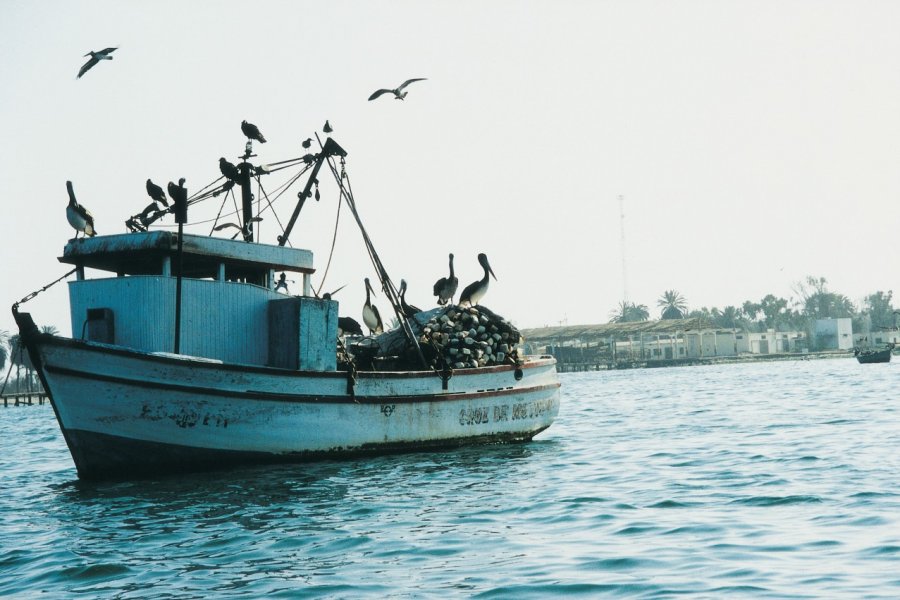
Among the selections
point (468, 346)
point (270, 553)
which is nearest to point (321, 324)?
point (468, 346)

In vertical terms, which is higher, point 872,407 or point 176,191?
point 176,191

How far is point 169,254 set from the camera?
→ 15055 millimetres

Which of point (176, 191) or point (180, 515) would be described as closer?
point (180, 515)

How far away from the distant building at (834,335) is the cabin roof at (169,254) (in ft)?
414

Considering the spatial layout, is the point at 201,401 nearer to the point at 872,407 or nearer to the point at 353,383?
the point at 353,383

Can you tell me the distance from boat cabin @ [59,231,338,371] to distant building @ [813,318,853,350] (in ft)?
414

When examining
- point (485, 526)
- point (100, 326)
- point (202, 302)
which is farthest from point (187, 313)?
point (485, 526)

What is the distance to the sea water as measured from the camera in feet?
25.9

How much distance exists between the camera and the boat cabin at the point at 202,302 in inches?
586

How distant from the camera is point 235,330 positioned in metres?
15.8

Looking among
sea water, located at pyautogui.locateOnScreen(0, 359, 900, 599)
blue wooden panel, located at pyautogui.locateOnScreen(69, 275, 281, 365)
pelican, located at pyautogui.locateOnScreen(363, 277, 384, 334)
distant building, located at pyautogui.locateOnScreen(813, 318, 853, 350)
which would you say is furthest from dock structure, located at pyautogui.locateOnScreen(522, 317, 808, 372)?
blue wooden panel, located at pyautogui.locateOnScreen(69, 275, 281, 365)

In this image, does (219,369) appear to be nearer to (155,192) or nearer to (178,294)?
(178,294)

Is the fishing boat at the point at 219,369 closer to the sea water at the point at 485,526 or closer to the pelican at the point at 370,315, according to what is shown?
the sea water at the point at 485,526

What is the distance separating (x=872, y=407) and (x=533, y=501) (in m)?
18.5
